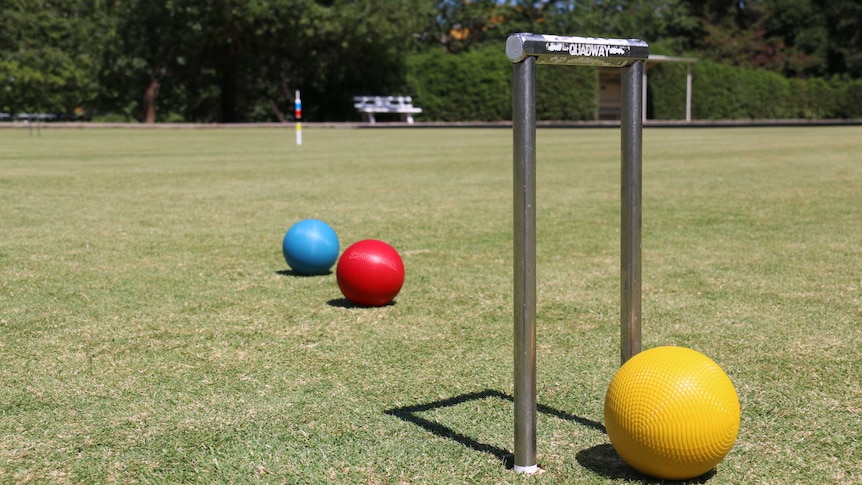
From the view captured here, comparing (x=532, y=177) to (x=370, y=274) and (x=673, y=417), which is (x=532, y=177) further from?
(x=370, y=274)

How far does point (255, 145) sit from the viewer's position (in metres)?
25.9

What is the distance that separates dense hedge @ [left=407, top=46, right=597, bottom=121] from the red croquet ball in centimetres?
4117

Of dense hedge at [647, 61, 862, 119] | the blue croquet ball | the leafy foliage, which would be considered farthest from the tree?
the blue croquet ball

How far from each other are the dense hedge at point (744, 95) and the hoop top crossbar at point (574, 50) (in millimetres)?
46859

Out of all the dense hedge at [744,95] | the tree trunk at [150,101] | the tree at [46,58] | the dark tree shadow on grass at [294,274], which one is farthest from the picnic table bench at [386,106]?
the dark tree shadow on grass at [294,274]

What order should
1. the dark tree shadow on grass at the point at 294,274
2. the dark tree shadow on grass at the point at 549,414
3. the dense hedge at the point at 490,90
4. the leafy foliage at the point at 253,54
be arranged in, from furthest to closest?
the dense hedge at the point at 490,90 < the leafy foliage at the point at 253,54 < the dark tree shadow on grass at the point at 294,274 < the dark tree shadow on grass at the point at 549,414

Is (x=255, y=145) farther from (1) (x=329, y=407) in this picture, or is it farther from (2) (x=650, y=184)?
(1) (x=329, y=407)

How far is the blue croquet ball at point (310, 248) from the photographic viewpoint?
7031mm

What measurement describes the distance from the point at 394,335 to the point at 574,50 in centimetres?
257

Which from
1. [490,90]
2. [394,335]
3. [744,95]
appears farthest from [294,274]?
[744,95]

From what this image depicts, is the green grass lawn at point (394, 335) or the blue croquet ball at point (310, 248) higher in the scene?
the blue croquet ball at point (310, 248)

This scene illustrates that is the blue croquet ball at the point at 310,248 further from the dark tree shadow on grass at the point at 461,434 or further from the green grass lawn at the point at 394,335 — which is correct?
the dark tree shadow on grass at the point at 461,434

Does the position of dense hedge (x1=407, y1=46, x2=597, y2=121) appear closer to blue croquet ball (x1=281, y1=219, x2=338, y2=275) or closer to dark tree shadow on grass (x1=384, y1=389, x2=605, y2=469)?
blue croquet ball (x1=281, y1=219, x2=338, y2=275)

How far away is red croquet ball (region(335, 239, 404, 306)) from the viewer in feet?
19.4
